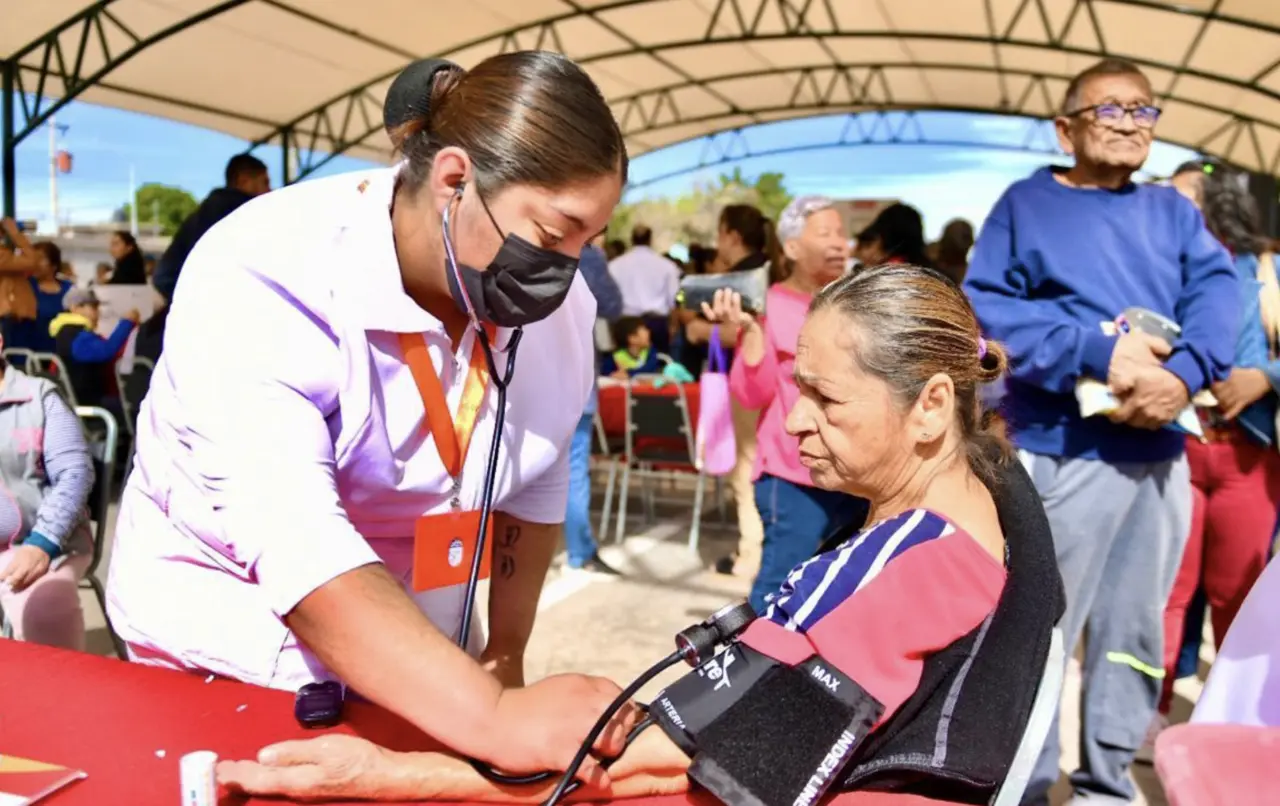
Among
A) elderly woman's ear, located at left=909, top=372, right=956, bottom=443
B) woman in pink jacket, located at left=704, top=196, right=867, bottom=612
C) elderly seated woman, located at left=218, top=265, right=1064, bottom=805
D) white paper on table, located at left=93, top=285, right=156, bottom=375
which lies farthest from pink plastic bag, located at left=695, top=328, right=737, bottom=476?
white paper on table, located at left=93, top=285, right=156, bottom=375

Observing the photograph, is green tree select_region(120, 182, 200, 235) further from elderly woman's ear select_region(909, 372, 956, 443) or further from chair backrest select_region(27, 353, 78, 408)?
elderly woman's ear select_region(909, 372, 956, 443)

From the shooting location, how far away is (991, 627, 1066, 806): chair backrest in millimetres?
937

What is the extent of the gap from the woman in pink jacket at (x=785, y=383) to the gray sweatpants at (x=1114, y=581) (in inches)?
22.9

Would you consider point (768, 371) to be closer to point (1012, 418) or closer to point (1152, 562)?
point (1012, 418)

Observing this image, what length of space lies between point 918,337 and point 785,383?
1.57 m

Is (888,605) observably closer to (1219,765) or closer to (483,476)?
(1219,765)

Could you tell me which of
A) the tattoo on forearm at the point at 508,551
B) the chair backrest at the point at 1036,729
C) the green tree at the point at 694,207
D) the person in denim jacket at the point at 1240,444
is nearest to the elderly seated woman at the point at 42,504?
the tattoo on forearm at the point at 508,551

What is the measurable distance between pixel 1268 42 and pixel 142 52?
1114cm

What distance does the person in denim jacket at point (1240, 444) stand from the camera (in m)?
2.56

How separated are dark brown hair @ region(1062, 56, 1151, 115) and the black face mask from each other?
147cm

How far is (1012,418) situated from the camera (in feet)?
7.02

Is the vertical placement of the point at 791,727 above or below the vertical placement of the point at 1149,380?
below

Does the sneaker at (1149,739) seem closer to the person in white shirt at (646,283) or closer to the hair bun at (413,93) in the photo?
the hair bun at (413,93)

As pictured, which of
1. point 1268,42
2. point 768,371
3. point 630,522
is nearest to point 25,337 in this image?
point 630,522
